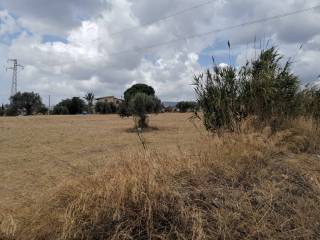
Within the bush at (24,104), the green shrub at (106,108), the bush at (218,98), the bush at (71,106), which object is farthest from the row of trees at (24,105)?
the bush at (218,98)

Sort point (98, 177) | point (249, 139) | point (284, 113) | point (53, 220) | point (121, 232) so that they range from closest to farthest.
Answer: point (121, 232)
point (53, 220)
point (98, 177)
point (249, 139)
point (284, 113)

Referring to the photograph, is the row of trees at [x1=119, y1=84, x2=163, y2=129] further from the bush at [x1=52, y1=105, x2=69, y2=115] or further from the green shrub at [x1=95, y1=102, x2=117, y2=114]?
the bush at [x1=52, y1=105, x2=69, y2=115]

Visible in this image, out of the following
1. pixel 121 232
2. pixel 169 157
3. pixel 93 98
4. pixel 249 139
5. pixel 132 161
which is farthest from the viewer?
pixel 93 98

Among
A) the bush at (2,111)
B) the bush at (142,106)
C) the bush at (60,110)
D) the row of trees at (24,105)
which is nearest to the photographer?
the bush at (142,106)

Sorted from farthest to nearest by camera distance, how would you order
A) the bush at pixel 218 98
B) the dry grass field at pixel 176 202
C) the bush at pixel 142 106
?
the bush at pixel 142 106, the bush at pixel 218 98, the dry grass field at pixel 176 202

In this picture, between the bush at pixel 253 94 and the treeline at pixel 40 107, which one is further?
the treeline at pixel 40 107

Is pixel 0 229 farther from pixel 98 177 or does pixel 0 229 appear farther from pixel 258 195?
pixel 258 195

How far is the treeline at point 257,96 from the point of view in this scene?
8906 millimetres

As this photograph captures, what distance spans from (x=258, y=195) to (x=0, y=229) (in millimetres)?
2857

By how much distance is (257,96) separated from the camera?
9.11 meters

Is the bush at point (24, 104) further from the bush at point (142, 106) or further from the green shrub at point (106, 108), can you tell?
the bush at point (142, 106)

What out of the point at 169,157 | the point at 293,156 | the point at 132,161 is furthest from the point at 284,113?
the point at 132,161

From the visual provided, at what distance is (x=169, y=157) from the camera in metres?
5.75

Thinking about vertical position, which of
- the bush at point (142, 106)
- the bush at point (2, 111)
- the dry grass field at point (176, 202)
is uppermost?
the bush at point (142, 106)
